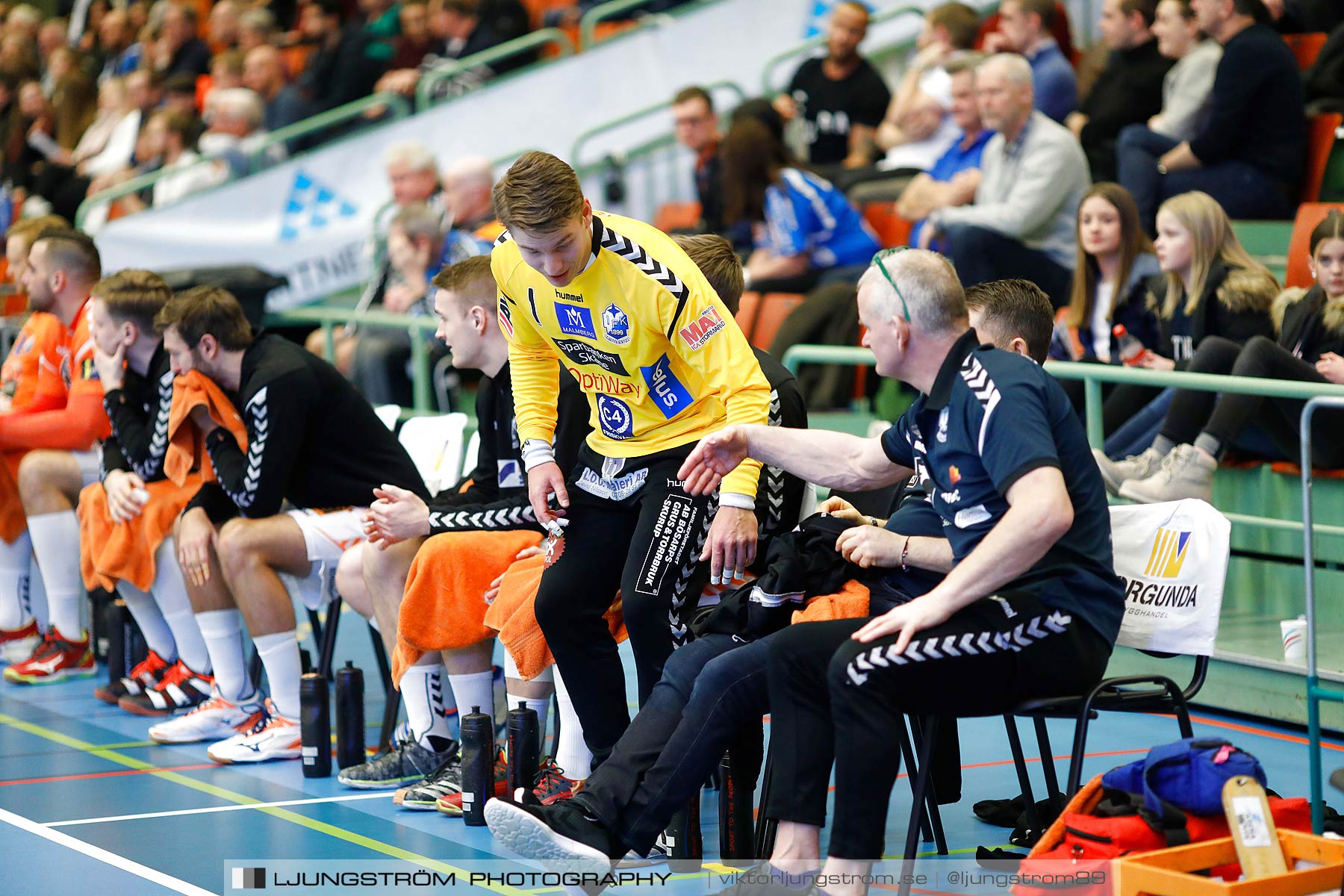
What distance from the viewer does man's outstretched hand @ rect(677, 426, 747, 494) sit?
393 centimetres

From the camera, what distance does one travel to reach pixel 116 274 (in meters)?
6.32

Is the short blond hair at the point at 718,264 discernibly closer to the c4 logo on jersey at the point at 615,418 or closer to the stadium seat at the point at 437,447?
the c4 logo on jersey at the point at 615,418

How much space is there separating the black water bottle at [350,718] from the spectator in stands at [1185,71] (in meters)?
4.66

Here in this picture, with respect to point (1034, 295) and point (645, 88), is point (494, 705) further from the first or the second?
point (645, 88)

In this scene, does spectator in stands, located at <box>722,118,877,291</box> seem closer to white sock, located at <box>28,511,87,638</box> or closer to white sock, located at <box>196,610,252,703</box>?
white sock, located at <box>28,511,87,638</box>

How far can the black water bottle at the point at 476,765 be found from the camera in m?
4.57

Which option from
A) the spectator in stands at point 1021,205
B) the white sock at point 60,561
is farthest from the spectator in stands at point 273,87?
the spectator in stands at point 1021,205

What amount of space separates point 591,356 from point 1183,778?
1754mm

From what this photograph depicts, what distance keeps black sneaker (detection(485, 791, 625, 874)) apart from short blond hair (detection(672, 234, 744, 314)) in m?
1.46

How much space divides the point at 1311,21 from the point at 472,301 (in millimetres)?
5522

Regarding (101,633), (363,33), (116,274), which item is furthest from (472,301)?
(363,33)

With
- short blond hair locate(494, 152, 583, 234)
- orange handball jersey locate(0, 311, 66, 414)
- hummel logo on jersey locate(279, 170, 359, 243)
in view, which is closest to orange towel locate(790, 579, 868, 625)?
short blond hair locate(494, 152, 583, 234)

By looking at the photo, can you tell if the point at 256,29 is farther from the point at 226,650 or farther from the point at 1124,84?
the point at 226,650

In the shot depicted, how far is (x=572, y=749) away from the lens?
4.63 m
